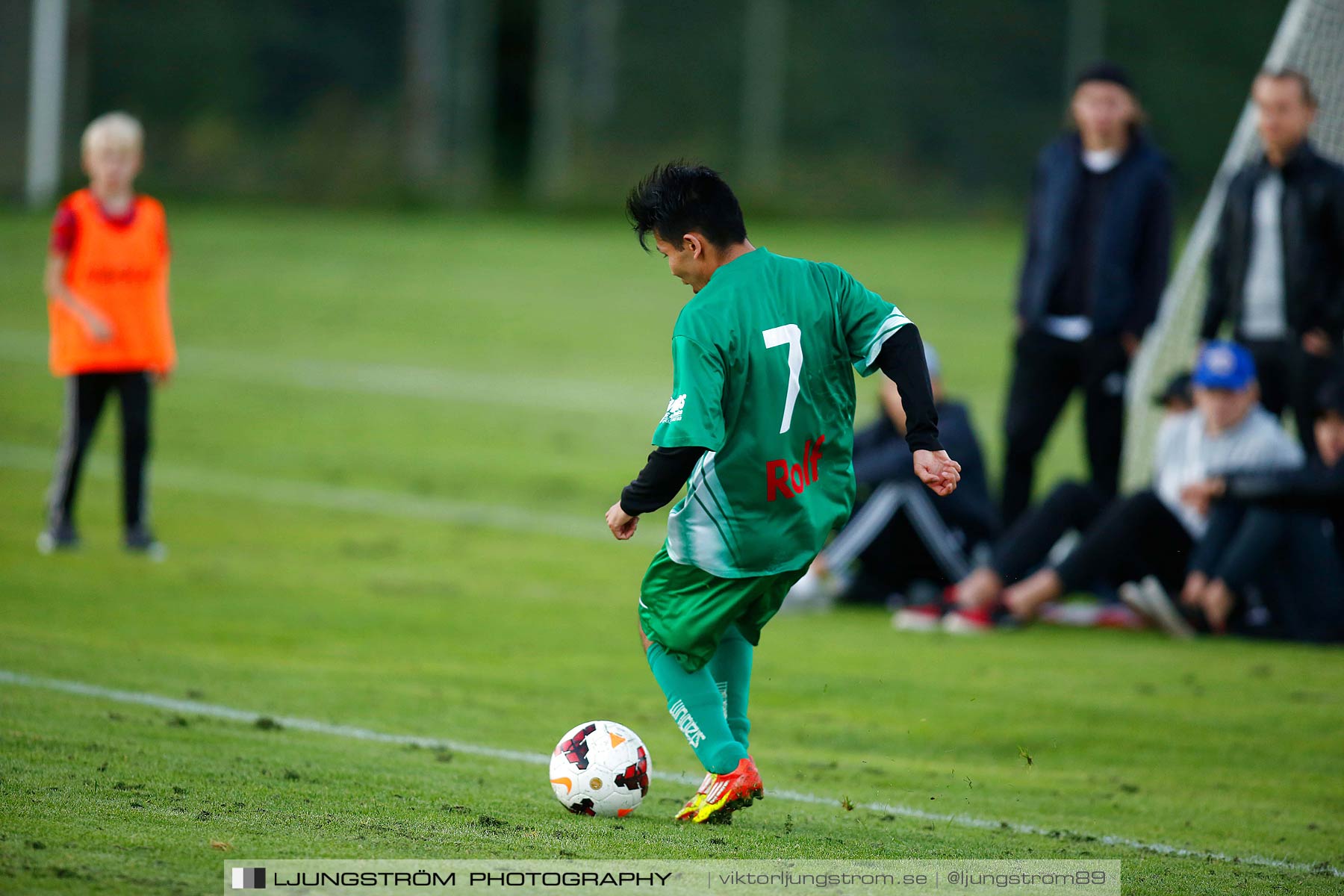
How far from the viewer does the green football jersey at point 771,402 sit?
181 inches

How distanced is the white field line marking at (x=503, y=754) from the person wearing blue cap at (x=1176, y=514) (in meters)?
3.21

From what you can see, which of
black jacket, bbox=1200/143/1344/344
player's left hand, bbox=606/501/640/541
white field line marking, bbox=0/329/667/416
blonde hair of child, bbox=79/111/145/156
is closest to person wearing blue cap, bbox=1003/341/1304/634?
black jacket, bbox=1200/143/1344/344

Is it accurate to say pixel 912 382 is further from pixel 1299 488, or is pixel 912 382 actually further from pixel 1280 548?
pixel 1280 548

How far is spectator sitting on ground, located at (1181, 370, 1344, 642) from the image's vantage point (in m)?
8.02

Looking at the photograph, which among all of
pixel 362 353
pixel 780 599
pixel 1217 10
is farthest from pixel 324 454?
pixel 1217 10

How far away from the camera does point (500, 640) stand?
26.6 ft

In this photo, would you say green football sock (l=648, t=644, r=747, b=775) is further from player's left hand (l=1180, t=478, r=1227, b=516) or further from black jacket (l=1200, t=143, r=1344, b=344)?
black jacket (l=1200, t=143, r=1344, b=344)

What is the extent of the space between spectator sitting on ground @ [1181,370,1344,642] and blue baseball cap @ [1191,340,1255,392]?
17.7 inches

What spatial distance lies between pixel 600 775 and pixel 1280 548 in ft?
14.9

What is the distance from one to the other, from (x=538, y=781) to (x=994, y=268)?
21085mm

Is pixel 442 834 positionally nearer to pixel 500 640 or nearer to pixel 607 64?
pixel 500 640

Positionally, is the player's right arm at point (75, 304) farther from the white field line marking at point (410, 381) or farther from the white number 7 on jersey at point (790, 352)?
the white field line marking at point (410, 381)

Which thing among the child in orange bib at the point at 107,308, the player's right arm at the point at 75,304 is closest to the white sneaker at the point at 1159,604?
the child in orange bib at the point at 107,308

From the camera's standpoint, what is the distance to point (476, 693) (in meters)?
6.97
